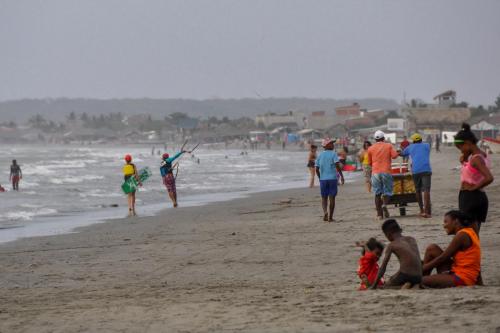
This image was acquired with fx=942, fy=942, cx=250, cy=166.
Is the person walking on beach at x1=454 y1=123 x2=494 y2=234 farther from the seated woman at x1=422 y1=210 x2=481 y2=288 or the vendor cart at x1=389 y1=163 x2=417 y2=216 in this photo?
the vendor cart at x1=389 y1=163 x2=417 y2=216

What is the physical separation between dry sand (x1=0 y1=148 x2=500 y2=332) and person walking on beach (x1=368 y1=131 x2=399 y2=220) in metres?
0.51

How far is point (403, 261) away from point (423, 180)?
6.05 m

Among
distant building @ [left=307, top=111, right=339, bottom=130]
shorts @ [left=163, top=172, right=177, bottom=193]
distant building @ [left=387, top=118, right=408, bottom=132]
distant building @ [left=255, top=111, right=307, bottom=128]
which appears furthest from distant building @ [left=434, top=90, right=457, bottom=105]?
shorts @ [left=163, top=172, right=177, bottom=193]

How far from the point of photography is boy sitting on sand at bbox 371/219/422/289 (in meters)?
7.52

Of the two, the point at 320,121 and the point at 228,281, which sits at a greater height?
the point at 228,281

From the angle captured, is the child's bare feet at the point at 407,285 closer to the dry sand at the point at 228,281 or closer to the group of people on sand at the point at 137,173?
the dry sand at the point at 228,281

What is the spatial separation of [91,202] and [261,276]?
16.1 meters

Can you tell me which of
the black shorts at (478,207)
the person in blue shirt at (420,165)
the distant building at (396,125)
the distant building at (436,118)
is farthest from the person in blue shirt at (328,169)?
the distant building at (396,125)

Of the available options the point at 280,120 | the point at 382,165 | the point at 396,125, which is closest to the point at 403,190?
the point at 382,165

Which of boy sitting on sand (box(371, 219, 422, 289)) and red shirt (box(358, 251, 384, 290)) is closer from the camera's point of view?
boy sitting on sand (box(371, 219, 422, 289))

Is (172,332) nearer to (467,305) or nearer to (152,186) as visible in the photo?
(467,305)

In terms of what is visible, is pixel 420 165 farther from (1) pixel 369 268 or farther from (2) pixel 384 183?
(1) pixel 369 268

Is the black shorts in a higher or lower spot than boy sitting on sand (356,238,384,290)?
higher

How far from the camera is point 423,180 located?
13.5 m
